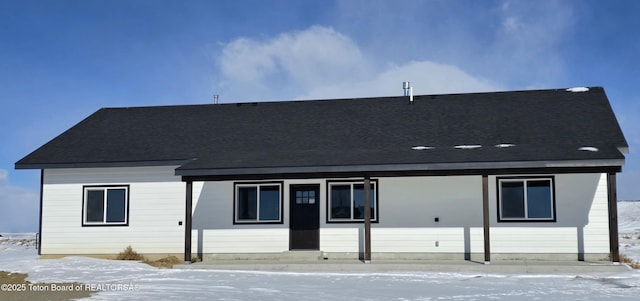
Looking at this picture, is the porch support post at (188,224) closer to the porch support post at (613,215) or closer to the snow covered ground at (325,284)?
the snow covered ground at (325,284)

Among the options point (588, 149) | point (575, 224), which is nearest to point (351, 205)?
point (575, 224)

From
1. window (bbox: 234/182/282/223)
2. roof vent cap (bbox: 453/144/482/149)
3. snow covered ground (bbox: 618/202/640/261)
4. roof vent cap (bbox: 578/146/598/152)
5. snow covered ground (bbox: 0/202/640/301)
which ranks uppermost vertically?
roof vent cap (bbox: 453/144/482/149)

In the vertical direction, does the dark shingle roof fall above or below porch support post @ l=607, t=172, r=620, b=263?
above

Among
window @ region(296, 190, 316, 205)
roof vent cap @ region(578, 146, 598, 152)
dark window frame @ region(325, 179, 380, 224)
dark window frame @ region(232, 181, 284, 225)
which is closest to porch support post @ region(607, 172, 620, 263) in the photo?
roof vent cap @ region(578, 146, 598, 152)

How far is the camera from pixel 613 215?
15539 millimetres

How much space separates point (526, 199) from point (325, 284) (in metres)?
6.37

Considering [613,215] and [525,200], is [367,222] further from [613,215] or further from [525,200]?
[613,215]

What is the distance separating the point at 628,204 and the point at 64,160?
42.1 meters

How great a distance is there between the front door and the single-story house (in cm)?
3

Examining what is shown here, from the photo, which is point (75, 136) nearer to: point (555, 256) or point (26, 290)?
point (26, 290)

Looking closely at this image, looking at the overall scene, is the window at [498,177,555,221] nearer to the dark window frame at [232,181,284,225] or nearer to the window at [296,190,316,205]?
the window at [296,190,316,205]

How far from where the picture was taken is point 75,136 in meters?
21.5

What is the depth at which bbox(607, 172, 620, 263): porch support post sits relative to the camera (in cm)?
1534

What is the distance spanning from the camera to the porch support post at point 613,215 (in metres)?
15.3
